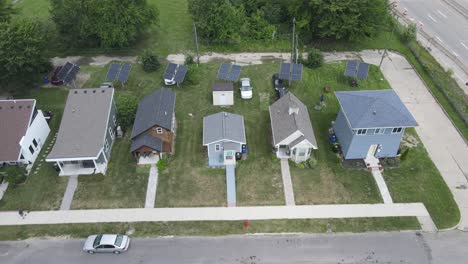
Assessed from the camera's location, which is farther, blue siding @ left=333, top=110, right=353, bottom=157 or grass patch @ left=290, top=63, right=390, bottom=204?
blue siding @ left=333, top=110, right=353, bottom=157

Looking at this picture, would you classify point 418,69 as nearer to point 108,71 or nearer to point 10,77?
point 108,71

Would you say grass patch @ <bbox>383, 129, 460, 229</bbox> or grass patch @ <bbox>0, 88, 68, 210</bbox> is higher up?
grass patch @ <bbox>383, 129, 460, 229</bbox>

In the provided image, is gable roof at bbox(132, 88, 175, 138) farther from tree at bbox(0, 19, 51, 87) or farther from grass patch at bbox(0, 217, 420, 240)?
tree at bbox(0, 19, 51, 87)

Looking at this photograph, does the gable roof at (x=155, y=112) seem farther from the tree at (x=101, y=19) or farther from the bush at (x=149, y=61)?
the tree at (x=101, y=19)

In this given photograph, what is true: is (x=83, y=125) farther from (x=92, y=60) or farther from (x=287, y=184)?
(x=287, y=184)

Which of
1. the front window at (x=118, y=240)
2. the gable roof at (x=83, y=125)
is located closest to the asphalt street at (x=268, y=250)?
the front window at (x=118, y=240)

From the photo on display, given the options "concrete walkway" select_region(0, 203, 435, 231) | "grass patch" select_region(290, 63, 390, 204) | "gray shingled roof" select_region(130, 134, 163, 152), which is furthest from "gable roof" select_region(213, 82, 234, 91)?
"concrete walkway" select_region(0, 203, 435, 231)
